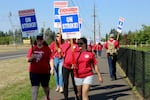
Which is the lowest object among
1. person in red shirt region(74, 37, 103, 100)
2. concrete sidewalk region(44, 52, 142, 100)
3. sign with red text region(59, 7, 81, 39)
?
concrete sidewalk region(44, 52, 142, 100)

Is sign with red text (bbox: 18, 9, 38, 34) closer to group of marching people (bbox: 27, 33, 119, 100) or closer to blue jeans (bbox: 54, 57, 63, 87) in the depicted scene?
group of marching people (bbox: 27, 33, 119, 100)

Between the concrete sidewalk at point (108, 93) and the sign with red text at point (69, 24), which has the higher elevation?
the sign with red text at point (69, 24)

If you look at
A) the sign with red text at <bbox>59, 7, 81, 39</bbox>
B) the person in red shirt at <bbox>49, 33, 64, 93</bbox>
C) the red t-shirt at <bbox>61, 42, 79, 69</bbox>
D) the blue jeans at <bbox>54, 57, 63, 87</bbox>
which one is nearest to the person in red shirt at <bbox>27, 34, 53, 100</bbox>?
the red t-shirt at <bbox>61, 42, 79, 69</bbox>

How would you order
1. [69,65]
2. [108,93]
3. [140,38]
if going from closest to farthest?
[69,65] < [108,93] < [140,38]

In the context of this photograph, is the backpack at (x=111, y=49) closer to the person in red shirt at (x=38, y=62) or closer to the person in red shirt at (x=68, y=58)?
the person in red shirt at (x=68, y=58)

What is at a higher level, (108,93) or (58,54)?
(58,54)

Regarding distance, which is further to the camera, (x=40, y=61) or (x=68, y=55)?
(x=68, y=55)

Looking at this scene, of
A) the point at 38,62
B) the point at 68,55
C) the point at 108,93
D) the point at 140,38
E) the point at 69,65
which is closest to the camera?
the point at 38,62

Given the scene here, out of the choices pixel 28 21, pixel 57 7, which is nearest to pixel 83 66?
pixel 28 21

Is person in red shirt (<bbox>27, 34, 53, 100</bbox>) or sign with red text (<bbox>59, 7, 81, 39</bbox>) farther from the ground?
sign with red text (<bbox>59, 7, 81, 39</bbox>)

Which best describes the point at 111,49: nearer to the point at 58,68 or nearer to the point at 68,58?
the point at 58,68

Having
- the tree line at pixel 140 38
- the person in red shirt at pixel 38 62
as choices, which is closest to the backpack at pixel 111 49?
the person in red shirt at pixel 38 62

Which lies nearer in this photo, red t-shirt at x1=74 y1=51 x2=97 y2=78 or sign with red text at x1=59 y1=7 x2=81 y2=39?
red t-shirt at x1=74 y1=51 x2=97 y2=78

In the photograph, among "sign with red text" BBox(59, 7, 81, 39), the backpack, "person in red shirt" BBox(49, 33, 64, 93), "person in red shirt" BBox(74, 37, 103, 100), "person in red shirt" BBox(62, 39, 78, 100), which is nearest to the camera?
"person in red shirt" BBox(74, 37, 103, 100)
